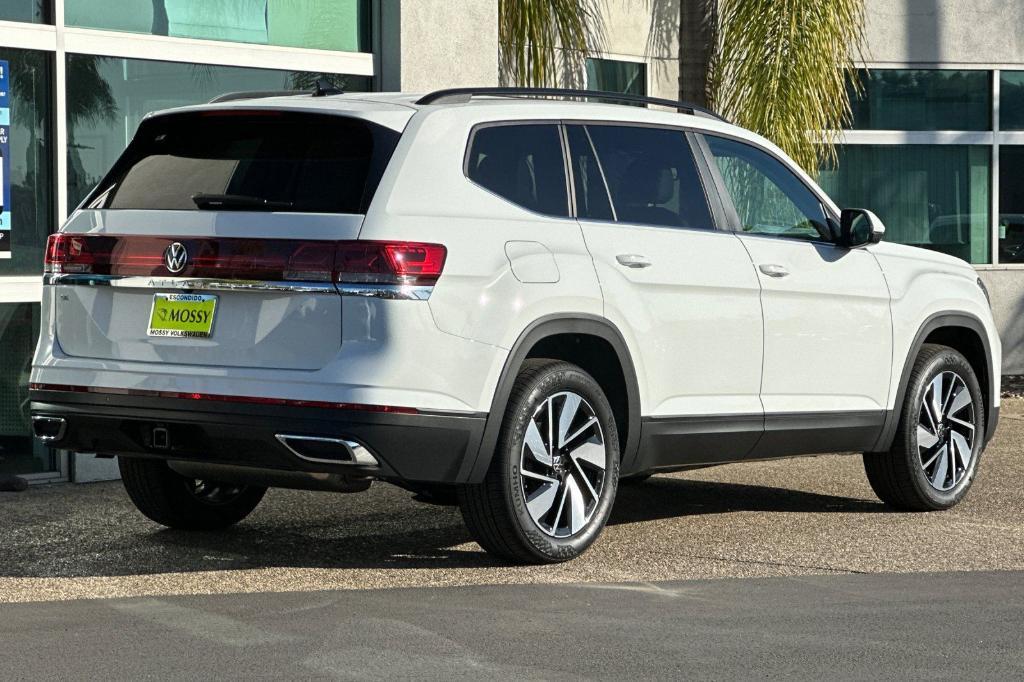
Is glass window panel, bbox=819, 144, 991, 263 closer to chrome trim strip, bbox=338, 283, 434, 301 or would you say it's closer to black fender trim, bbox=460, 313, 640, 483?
black fender trim, bbox=460, 313, 640, 483

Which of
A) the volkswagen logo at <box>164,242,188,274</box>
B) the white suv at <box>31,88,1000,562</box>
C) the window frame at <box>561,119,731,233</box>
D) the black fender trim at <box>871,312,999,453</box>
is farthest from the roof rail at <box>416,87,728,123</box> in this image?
the black fender trim at <box>871,312,999,453</box>

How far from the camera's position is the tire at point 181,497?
7555 mm

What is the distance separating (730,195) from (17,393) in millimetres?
4255

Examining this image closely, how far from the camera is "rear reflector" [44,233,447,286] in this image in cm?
612

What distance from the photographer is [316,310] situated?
6160mm

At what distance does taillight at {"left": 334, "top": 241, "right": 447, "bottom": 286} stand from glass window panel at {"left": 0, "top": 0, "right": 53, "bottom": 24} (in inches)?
159

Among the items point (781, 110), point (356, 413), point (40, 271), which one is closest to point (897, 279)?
point (356, 413)

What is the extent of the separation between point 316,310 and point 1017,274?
11.2 meters

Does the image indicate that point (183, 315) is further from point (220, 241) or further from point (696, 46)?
point (696, 46)

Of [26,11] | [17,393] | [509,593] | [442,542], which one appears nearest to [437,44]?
[26,11]

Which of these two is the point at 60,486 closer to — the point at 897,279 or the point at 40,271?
the point at 40,271

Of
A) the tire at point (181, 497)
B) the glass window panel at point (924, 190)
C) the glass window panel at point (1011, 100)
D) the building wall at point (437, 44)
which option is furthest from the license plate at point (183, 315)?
the glass window panel at point (1011, 100)

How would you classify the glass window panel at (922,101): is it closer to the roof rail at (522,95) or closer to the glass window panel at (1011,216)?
the glass window panel at (1011,216)

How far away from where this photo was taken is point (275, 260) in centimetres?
623
